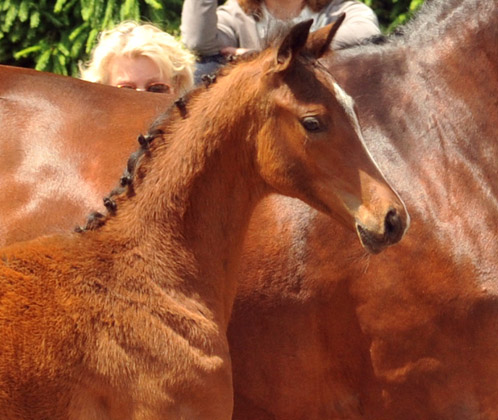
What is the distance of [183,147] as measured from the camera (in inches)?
132

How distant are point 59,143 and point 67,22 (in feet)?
8.31

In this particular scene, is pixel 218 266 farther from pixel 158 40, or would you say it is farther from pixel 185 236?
pixel 158 40

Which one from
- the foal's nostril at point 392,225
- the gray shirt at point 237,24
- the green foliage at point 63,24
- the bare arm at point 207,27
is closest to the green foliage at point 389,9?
the green foliage at point 63,24

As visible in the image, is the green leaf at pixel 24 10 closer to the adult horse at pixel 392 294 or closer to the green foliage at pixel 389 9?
the green foliage at pixel 389 9

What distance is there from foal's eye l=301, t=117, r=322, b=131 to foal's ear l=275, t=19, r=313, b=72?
0.16 m

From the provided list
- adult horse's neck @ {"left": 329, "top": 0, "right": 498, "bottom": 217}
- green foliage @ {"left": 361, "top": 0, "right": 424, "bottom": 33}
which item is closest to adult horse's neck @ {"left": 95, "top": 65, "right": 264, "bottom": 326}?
adult horse's neck @ {"left": 329, "top": 0, "right": 498, "bottom": 217}

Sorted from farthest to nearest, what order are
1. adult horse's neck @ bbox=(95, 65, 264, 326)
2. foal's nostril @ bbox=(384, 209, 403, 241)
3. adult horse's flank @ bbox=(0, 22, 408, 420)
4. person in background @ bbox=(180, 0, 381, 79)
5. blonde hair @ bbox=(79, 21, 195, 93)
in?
blonde hair @ bbox=(79, 21, 195, 93)
person in background @ bbox=(180, 0, 381, 79)
adult horse's neck @ bbox=(95, 65, 264, 326)
foal's nostril @ bbox=(384, 209, 403, 241)
adult horse's flank @ bbox=(0, 22, 408, 420)

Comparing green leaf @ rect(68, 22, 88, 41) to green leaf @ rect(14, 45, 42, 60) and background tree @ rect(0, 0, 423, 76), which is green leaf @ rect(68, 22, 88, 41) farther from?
green leaf @ rect(14, 45, 42, 60)

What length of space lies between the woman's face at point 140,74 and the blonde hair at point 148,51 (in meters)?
0.03

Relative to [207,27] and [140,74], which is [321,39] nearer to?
[207,27]

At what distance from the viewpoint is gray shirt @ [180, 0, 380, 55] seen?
14.6 feet

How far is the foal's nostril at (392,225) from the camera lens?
10.3 feet

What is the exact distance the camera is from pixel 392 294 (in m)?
3.75

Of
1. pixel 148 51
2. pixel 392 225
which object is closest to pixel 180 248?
pixel 392 225
